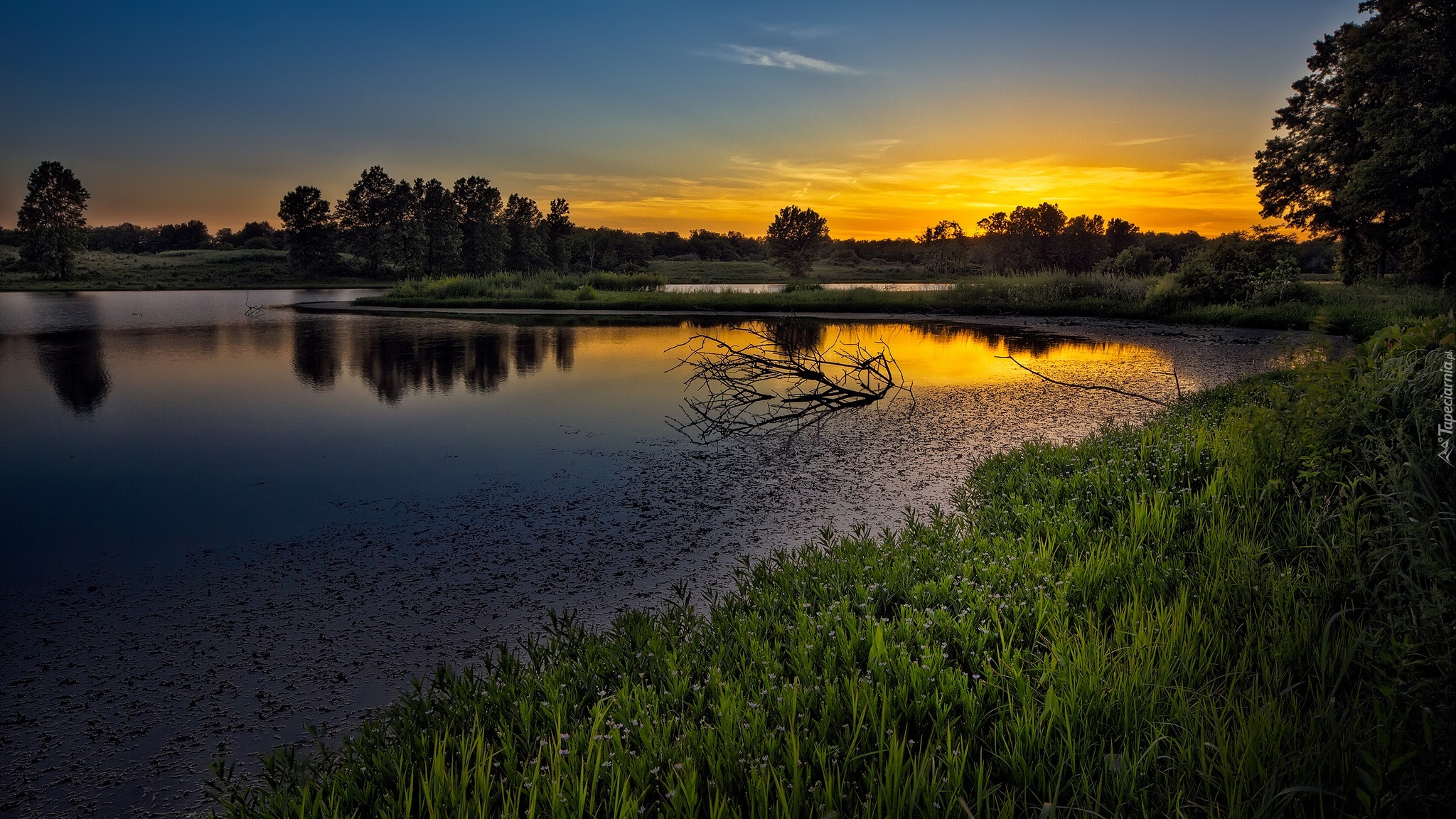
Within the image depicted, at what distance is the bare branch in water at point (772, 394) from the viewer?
31.5 ft

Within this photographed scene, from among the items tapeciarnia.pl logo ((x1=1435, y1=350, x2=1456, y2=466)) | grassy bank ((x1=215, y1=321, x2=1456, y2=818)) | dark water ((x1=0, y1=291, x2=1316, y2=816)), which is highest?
tapeciarnia.pl logo ((x1=1435, y1=350, x2=1456, y2=466))

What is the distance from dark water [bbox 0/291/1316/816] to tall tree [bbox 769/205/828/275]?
66.6 m

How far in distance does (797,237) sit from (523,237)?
1243 inches

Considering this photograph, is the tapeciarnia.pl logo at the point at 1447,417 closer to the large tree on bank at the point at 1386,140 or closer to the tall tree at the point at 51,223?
the large tree on bank at the point at 1386,140

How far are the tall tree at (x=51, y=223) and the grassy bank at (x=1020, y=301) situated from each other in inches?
1849

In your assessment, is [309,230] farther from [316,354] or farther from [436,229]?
[316,354]

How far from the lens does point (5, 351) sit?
17203 mm

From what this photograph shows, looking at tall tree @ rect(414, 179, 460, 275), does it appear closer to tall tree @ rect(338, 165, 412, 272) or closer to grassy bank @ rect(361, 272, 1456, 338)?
tall tree @ rect(338, 165, 412, 272)

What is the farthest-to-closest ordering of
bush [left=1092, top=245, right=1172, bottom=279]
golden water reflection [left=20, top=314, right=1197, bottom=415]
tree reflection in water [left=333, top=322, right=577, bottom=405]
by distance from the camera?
1. bush [left=1092, top=245, right=1172, bottom=279]
2. golden water reflection [left=20, top=314, right=1197, bottom=415]
3. tree reflection in water [left=333, top=322, right=577, bottom=405]

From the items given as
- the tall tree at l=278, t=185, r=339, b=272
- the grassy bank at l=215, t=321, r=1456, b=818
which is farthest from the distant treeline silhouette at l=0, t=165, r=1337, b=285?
the grassy bank at l=215, t=321, r=1456, b=818

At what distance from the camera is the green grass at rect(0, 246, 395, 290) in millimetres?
60281

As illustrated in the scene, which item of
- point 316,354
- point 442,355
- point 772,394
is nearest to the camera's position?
point 772,394

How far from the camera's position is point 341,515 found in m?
6.06

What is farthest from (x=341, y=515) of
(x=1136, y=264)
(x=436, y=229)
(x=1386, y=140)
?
(x=436, y=229)
